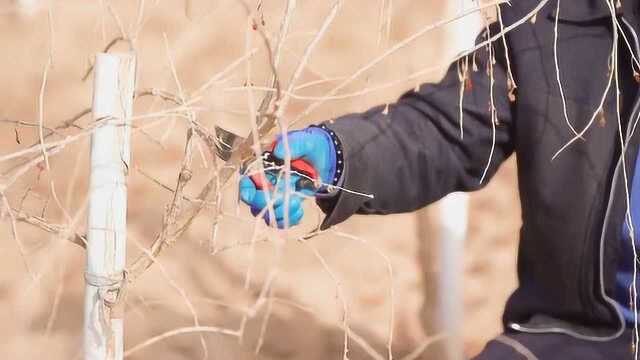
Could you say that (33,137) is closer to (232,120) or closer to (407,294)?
(232,120)

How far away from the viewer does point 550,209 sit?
2.97 ft

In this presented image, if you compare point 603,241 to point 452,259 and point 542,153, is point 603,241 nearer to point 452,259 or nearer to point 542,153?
point 542,153

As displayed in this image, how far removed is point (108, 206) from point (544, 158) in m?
0.47

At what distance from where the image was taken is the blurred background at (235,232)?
4.41 feet

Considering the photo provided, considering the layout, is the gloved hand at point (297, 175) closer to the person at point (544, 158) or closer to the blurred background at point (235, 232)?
the person at point (544, 158)

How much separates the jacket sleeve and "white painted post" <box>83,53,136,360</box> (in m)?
0.31

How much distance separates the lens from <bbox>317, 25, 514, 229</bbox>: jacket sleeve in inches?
34.8

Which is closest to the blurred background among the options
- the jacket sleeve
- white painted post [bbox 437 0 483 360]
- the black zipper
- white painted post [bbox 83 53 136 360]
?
white painted post [bbox 437 0 483 360]

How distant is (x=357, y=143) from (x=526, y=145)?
0.18m

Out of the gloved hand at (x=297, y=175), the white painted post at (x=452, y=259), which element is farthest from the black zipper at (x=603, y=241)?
the white painted post at (x=452, y=259)

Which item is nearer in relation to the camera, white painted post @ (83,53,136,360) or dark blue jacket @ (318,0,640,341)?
white painted post @ (83,53,136,360)

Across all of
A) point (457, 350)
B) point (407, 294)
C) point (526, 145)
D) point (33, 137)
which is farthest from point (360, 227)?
point (526, 145)

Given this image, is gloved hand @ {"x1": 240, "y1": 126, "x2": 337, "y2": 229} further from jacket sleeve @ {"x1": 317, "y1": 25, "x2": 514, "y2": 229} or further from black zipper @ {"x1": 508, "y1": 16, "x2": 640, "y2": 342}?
black zipper @ {"x1": 508, "y1": 16, "x2": 640, "y2": 342}

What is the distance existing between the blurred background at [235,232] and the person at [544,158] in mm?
394
